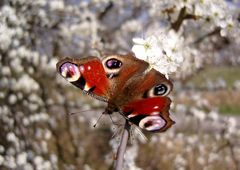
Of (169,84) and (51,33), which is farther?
(51,33)

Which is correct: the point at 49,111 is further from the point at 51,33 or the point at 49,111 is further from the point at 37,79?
the point at 51,33

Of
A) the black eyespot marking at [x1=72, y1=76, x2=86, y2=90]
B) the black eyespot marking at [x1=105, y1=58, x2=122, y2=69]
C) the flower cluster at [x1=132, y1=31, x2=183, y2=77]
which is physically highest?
the flower cluster at [x1=132, y1=31, x2=183, y2=77]

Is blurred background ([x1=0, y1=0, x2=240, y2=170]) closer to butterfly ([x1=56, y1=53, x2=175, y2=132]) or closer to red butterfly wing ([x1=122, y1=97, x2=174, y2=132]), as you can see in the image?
butterfly ([x1=56, y1=53, x2=175, y2=132])

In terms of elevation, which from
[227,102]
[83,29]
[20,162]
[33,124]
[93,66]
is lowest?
[93,66]

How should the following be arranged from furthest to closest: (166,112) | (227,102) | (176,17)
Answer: (227,102) → (176,17) → (166,112)

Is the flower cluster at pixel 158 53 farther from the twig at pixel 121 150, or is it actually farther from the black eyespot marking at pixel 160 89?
the twig at pixel 121 150

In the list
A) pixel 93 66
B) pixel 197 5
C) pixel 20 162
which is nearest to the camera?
pixel 93 66

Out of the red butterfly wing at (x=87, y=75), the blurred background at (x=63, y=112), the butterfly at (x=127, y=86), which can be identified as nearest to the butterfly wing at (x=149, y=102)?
the butterfly at (x=127, y=86)

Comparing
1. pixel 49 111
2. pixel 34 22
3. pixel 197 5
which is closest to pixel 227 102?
pixel 49 111

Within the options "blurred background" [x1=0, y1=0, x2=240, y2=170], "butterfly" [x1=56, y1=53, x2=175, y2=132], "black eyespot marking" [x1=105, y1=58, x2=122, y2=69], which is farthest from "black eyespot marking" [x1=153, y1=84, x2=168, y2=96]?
"blurred background" [x1=0, y1=0, x2=240, y2=170]
